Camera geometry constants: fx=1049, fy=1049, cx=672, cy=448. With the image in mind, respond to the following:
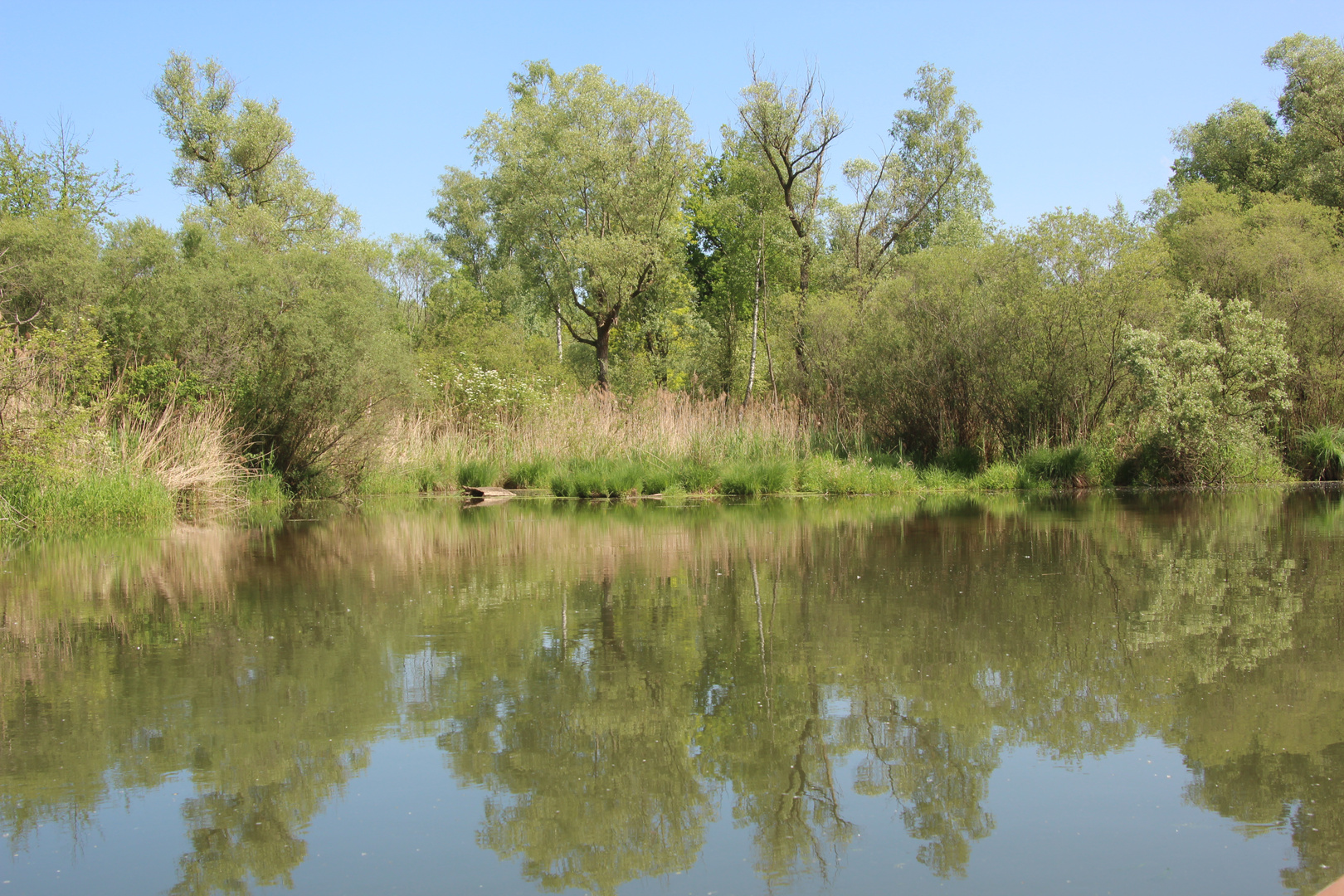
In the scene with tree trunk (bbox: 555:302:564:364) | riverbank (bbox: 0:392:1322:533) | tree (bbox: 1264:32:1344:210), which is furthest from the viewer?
tree trunk (bbox: 555:302:564:364)

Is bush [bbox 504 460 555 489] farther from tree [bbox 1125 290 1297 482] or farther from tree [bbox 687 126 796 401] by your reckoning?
tree [bbox 1125 290 1297 482]

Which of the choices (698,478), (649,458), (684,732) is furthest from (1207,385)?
(684,732)

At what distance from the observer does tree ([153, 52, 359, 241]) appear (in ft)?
129

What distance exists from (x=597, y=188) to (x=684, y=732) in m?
31.5

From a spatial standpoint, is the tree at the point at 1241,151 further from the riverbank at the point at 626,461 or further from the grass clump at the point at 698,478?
the grass clump at the point at 698,478

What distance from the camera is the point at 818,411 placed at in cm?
2500

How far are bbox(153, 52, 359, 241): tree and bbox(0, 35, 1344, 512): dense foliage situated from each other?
0.38ft

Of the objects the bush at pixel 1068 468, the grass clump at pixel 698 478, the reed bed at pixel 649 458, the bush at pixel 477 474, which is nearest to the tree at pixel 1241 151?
the bush at pixel 1068 468

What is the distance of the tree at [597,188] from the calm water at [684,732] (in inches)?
1034

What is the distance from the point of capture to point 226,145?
131ft

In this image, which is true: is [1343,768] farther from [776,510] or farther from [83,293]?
A: [83,293]

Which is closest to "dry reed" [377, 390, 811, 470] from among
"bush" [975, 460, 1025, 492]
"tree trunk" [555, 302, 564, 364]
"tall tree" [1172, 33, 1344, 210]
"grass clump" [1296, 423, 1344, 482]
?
"bush" [975, 460, 1025, 492]

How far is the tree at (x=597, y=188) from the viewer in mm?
33812

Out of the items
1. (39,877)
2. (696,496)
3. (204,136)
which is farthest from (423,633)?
(204,136)
